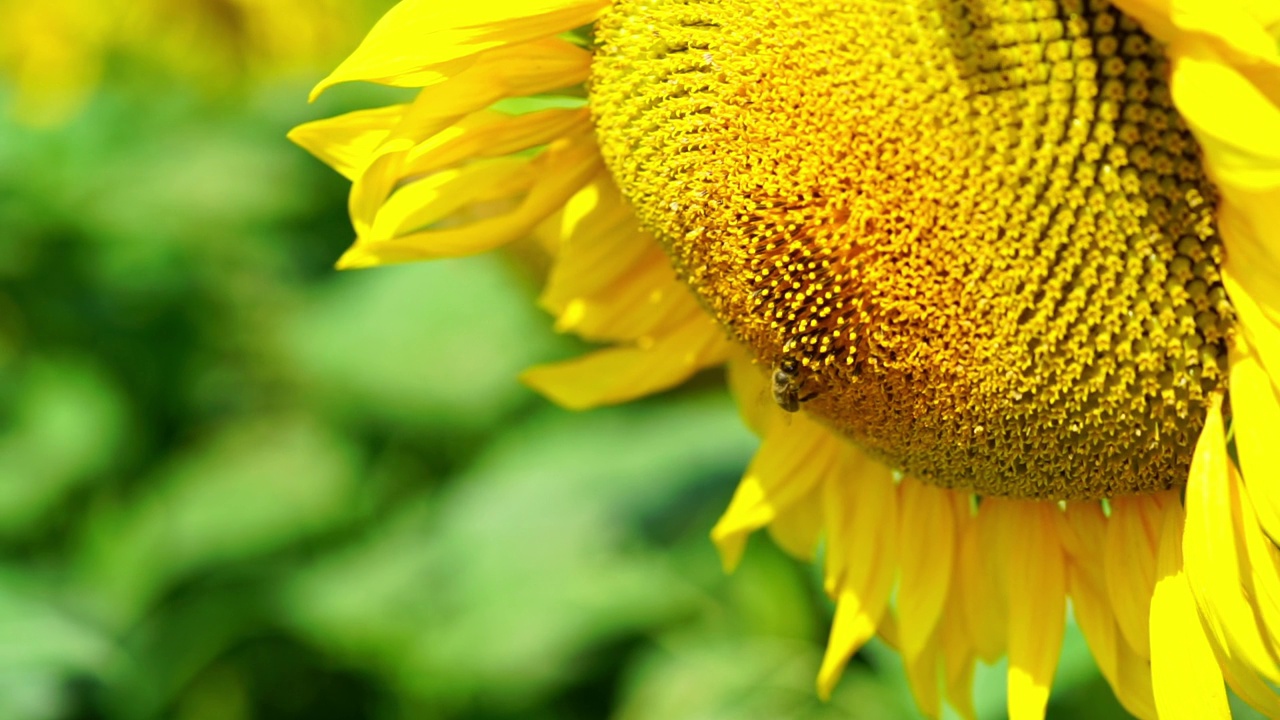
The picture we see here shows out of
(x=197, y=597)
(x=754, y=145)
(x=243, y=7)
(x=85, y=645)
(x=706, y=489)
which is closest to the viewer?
(x=754, y=145)

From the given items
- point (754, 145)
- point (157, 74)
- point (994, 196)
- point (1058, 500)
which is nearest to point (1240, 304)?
point (994, 196)

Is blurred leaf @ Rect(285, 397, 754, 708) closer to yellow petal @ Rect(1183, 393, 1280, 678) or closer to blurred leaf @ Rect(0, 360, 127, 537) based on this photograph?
blurred leaf @ Rect(0, 360, 127, 537)

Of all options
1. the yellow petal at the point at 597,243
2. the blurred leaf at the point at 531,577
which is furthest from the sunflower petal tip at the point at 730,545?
the blurred leaf at the point at 531,577

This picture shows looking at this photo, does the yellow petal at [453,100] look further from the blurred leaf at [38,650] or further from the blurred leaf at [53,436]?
the blurred leaf at [53,436]

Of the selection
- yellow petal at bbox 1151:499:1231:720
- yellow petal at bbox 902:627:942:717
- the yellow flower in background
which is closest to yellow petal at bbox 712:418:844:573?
yellow petal at bbox 902:627:942:717

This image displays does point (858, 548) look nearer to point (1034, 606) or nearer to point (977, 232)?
point (1034, 606)

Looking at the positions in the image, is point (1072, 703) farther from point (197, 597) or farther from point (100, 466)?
point (100, 466)

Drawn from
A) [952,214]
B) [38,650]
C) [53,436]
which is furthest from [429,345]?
[952,214]
